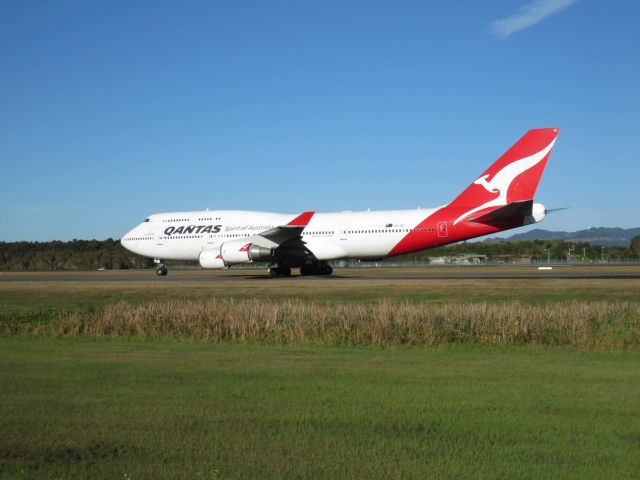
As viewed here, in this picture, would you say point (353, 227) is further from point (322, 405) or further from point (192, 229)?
point (322, 405)

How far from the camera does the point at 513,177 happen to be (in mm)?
36500

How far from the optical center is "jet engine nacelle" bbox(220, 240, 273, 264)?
38.8 meters

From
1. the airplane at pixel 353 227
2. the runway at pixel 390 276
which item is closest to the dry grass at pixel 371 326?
the airplane at pixel 353 227

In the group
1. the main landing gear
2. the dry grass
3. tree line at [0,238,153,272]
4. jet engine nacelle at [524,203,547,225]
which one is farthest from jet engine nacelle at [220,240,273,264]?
tree line at [0,238,153,272]

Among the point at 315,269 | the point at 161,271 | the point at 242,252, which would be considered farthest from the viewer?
the point at 161,271

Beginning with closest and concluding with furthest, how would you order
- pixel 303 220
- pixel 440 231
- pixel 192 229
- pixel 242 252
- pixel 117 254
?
pixel 440 231, pixel 242 252, pixel 303 220, pixel 192 229, pixel 117 254

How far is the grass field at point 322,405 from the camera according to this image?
5.80 meters

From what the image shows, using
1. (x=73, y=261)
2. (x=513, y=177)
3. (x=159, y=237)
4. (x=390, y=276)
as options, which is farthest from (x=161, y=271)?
(x=73, y=261)

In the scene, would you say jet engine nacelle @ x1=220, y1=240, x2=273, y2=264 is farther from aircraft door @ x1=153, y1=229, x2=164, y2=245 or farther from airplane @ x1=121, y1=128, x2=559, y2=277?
aircraft door @ x1=153, y1=229, x2=164, y2=245

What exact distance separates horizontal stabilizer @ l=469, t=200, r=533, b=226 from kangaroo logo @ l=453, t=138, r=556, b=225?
5.75 feet

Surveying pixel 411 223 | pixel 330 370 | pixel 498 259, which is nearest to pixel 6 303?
pixel 330 370

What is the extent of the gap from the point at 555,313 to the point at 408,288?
516 inches

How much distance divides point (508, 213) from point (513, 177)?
339 cm

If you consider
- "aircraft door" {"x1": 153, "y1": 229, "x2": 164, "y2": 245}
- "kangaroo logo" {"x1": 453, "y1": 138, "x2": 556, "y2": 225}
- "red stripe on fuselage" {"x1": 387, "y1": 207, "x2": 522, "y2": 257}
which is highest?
"kangaroo logo" {"x1": 453, "y1": 138, "x2": 556, "y2": 225}
